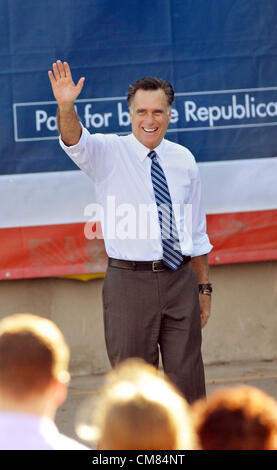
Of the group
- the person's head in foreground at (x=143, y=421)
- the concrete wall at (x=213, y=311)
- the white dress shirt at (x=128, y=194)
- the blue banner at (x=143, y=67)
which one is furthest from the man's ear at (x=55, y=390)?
the concrete wall at (x=213, y=311)

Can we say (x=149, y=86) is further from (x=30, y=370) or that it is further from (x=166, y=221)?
(x=30, y=370)

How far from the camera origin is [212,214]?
5.33 m

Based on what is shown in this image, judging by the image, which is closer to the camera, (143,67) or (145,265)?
(145,265)

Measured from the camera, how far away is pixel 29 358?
196cm

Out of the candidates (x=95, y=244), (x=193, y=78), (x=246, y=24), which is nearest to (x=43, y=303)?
(x=95, y=244)

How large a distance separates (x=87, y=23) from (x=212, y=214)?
1408 millimetres

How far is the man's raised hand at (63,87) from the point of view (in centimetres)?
341

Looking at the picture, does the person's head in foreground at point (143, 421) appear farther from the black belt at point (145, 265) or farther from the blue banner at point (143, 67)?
the blue banner at point (143, 67)

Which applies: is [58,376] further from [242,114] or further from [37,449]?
[242,114]

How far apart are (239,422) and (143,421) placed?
0.20m

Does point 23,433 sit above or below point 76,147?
below

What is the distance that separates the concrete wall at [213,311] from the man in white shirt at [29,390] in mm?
3511

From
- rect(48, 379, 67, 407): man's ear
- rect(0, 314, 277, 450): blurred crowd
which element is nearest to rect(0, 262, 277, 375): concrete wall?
rect(0, 314, 277, 450): blurred crowd

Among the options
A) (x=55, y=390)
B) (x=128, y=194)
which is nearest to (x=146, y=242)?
(x=128, y=194)
